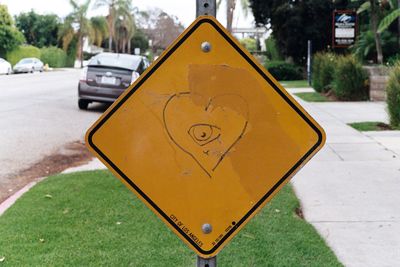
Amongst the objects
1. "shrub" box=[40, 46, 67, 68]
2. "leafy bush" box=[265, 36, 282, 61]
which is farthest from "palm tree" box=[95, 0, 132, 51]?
"leafy bush" box=[265, 36, 282, 61]

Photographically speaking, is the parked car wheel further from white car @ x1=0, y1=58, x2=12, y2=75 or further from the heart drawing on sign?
white car @ x1=0, y1=58, x2=12, y2=75

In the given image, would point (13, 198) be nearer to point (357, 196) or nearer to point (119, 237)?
point (119, 237)

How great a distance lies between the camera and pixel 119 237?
15.8 ft

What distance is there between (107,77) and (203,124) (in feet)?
40.7

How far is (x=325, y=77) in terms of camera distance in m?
20.1

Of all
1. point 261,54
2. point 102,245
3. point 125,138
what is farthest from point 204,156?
point 261,54

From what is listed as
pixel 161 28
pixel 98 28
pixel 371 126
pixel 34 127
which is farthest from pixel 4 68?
pixel 161 28

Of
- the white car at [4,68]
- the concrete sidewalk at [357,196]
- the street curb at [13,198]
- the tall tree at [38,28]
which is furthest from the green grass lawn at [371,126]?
the tall tree at [38,28]

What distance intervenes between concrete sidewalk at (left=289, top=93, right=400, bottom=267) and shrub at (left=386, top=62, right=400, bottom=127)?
73cm

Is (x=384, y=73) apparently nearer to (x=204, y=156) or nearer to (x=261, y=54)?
(x=204, y=156)

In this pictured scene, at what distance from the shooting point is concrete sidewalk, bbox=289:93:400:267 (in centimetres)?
463

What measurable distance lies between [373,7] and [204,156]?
1849 centimetres

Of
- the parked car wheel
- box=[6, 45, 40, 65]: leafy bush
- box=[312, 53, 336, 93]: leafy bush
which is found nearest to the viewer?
the parked car wheel

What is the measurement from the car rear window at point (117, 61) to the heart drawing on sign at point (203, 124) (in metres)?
12.3
